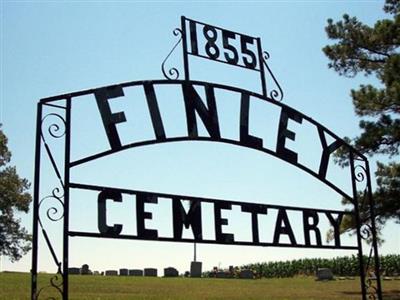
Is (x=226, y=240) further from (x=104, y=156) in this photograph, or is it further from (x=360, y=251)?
(x=360, y=251)

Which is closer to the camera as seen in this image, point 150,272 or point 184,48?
point 184,48

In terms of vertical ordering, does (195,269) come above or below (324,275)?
above

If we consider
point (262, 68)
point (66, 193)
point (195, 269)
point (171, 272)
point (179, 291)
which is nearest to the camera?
point (66, 193)

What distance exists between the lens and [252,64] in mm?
9211

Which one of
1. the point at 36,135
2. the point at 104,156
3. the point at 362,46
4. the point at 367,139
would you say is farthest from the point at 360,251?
the point at 362,46

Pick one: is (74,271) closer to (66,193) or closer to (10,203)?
(10,203)

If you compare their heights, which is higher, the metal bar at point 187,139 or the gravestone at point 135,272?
the metal bar at point 187,139

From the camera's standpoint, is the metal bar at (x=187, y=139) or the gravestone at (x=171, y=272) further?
the gravestone at (x=171, y=272)

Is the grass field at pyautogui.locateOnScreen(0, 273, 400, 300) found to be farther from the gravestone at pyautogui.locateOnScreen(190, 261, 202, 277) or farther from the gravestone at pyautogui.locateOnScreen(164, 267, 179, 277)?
the gravestone at pyautogui.locateOnScreen(190, 261, 202, 277)

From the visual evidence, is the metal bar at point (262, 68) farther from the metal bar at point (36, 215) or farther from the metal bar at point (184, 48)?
the metal bar at point (36, 215)

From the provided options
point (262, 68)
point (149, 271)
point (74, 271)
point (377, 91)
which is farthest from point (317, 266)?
point (262, 68)

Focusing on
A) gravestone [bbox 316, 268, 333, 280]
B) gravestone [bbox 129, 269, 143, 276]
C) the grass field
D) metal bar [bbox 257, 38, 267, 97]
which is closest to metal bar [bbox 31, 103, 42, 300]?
metal bar [bbox 257, 38, 267, 97]

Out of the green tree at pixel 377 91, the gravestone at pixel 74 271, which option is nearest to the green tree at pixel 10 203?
the gravestone at pixel 74 271

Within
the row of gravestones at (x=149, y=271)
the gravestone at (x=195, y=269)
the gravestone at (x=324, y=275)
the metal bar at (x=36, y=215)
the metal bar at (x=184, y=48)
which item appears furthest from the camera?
the gravestone at (x=195, y=269)
